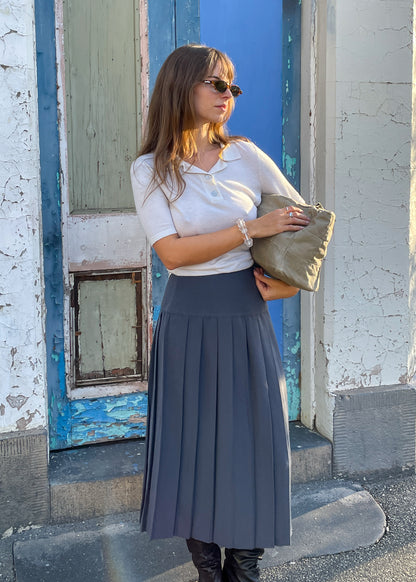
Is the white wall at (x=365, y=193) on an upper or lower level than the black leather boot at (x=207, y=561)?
upper

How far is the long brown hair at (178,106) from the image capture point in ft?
8.25

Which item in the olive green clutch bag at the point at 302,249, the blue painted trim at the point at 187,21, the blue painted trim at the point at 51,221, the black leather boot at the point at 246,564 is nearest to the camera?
the olive green clutch bag at the point at 302,249

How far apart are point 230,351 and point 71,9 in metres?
1.76

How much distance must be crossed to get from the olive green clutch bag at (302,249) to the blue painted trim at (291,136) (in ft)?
4.32

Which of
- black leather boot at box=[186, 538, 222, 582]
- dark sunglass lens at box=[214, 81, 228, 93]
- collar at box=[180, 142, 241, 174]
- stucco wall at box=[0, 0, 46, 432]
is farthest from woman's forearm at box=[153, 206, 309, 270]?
black leather boot at box=[186, 538, 222, 582]

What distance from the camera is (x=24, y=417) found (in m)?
3.21

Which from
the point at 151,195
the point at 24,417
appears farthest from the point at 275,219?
the point at 24,417

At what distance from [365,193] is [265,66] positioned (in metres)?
0.79

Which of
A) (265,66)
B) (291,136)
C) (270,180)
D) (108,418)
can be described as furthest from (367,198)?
(108,418)

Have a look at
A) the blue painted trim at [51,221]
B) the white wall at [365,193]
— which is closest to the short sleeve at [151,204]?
the blue painted trim at [51,221]

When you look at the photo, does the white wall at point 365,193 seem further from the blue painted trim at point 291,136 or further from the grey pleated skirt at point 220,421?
the grey pleated skirt at point 220,421

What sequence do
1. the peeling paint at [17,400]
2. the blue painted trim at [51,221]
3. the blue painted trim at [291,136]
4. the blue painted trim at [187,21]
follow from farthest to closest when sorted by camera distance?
1. the blue painted trim at [291,136]
2. the blue painted trim at [187,21]
3. the blue painted trim at [51,221]
4. the peeling paint at [17,400]

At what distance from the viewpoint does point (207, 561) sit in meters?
2.73

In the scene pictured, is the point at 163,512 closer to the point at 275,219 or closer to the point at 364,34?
the point at 275,219
